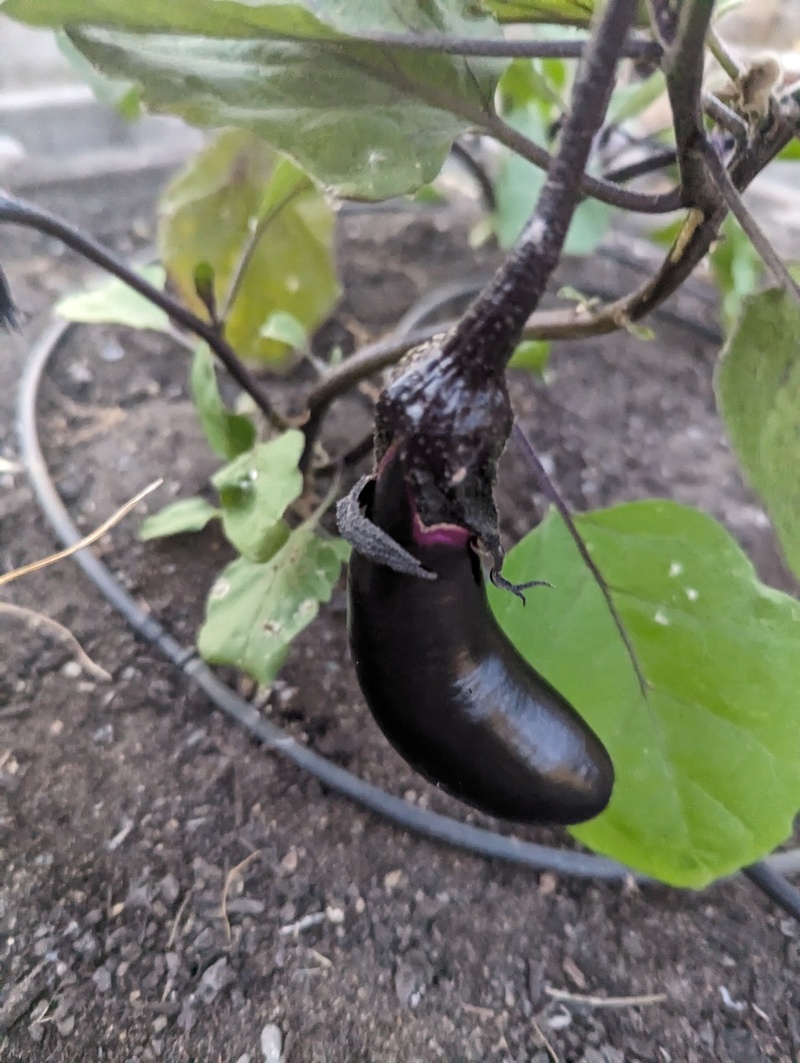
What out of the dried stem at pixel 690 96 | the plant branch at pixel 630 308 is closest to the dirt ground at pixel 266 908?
the plant branch at pixel 630 308

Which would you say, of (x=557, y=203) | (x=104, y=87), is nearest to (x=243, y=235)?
(x=104, y=87)

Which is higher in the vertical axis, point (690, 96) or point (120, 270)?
point (690, 96)

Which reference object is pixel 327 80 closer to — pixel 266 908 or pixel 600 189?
pixel 600 189

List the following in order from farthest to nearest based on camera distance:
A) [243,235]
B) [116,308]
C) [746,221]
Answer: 1. [243,235]
2. [116,308]
3. [746,221]

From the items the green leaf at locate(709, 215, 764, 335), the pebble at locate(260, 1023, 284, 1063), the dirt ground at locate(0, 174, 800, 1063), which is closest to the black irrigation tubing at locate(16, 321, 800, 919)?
the dirt ground at locate(0, 174, 800, 1063)

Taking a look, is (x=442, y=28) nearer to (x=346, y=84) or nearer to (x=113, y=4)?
(x=346, y=84)

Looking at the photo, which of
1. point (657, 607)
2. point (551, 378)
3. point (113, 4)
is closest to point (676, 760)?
point (657, 607)

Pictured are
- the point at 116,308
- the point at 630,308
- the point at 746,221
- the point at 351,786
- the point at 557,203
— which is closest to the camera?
the point at 557,203

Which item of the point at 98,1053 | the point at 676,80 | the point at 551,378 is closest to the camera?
the point at 676,80
